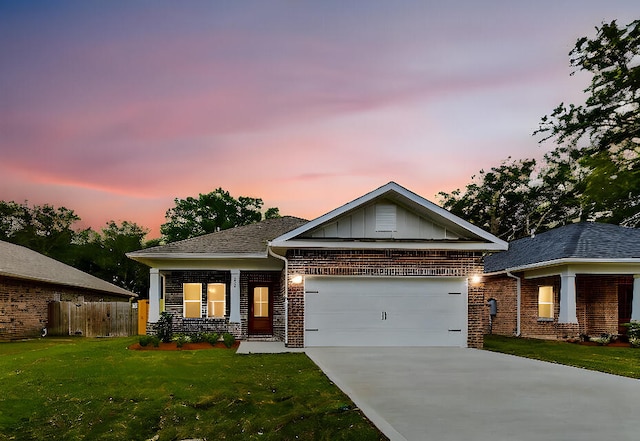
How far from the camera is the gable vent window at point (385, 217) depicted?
54.9 feet

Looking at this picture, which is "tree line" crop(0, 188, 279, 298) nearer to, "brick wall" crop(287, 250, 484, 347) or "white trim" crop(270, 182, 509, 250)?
"brick wall" crop(287, 250, 484, 347)

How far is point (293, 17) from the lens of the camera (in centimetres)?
1681

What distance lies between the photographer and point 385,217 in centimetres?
1677

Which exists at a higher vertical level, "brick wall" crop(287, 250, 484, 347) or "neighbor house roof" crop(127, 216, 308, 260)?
"neighbor house roof" crop(127, 216, 308, 260)

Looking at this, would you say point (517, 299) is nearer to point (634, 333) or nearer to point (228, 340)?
point (634, 333)

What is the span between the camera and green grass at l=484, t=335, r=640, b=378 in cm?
1234

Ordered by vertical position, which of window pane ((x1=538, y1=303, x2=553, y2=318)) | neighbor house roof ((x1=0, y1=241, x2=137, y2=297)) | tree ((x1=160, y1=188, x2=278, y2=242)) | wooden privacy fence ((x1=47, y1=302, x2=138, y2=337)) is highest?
tree ((x1=160, y1=188, x2=278, y2=242))

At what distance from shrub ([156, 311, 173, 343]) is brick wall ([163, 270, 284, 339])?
1.10m

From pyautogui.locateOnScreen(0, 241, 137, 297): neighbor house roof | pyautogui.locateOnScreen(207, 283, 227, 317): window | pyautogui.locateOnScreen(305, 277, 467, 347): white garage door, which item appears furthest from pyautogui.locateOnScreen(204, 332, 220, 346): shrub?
pyautogui.locateOnScreen(0, 241, 137, 297): neighbor house roof

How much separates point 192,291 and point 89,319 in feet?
25.6

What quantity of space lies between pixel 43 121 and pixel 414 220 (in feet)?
48.8

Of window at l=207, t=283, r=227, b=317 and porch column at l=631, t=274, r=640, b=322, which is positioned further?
window at l=207, t=283, r=227, b=317

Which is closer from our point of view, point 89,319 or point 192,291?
point 192,291

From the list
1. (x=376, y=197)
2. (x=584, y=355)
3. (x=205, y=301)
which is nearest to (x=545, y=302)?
(x=584, y=355)
